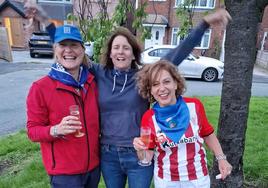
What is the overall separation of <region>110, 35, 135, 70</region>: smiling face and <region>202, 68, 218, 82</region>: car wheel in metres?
13.1

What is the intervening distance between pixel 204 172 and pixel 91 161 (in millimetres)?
843

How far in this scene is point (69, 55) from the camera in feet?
8.11

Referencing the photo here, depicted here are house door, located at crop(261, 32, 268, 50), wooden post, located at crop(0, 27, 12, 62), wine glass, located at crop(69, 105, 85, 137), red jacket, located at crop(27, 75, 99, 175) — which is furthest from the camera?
house door, located at crop(261, 32, 268, 50)

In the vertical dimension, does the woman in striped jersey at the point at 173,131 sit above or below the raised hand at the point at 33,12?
below

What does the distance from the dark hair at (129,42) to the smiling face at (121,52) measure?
0.04 m

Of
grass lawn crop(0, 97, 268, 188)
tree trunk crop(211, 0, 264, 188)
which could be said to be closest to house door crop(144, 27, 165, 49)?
grass lawn crop(0, 97, 268, 188)

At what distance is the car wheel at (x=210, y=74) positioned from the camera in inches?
601

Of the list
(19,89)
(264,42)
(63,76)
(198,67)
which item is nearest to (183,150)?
(63,76)

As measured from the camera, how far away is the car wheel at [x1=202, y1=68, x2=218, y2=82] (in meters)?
15.3

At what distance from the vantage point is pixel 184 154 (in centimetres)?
231

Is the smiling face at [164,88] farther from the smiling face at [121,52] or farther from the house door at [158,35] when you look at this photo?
the house door at [158,35]

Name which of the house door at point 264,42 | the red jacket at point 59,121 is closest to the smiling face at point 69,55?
the red jacket at point 59,121

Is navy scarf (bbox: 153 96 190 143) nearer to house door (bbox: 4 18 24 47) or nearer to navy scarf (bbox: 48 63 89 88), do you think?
navy scarf (bbox: 48 63 89 88)

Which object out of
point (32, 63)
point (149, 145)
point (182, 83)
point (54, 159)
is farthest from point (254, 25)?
point (32, 63)
